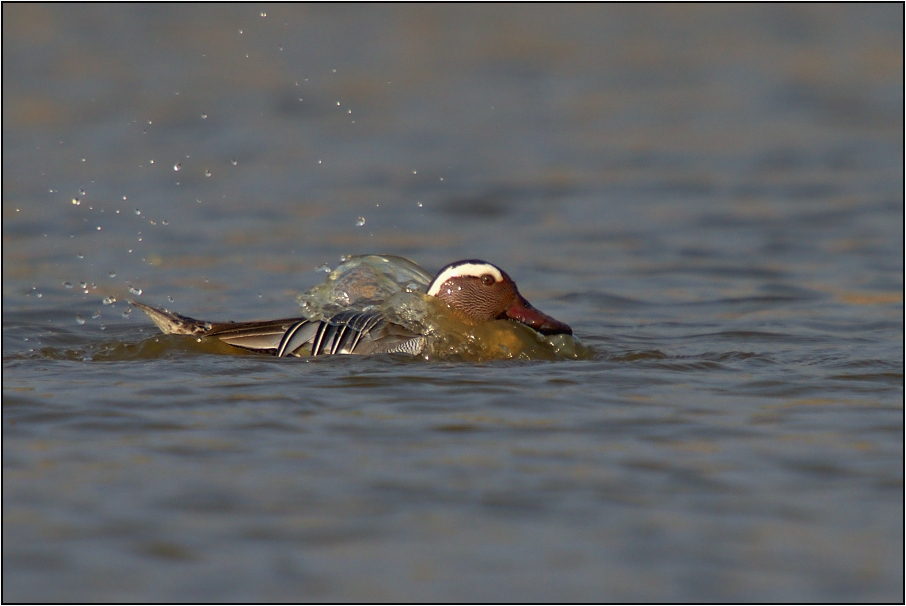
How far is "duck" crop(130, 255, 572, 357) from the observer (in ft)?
24.6

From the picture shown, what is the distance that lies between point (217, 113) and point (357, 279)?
804 cm

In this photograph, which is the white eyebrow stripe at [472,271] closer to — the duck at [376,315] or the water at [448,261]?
the duck at [376,315]

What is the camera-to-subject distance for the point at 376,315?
7.66 metres

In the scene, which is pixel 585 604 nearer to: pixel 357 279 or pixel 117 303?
pixel 357 279

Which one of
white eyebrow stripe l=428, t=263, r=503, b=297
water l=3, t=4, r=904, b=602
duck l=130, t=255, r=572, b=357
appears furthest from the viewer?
white eyebrow stripe l=428, t=263, r=503, b=297

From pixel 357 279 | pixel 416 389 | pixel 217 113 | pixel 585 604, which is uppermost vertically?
pixel 217 113

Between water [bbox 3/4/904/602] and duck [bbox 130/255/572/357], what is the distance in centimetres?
18

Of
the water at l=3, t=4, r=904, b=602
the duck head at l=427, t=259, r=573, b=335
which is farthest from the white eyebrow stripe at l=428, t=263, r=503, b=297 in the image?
the water at l=3, t=4, r=904, b=602

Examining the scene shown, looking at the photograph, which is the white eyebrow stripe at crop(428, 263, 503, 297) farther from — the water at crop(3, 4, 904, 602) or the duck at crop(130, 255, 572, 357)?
the water at crop(3, 4, 904, 602)

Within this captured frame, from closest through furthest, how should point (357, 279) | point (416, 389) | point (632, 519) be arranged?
point (632, 519) < point (416, 389) < point (357, 279)

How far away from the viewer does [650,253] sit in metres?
11.3

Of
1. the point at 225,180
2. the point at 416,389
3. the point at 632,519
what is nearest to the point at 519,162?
the point at 225,180

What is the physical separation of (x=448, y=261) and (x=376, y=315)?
3534 millimetres

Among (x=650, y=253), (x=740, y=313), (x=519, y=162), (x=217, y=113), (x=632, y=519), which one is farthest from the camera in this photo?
(x=217, y=113)
